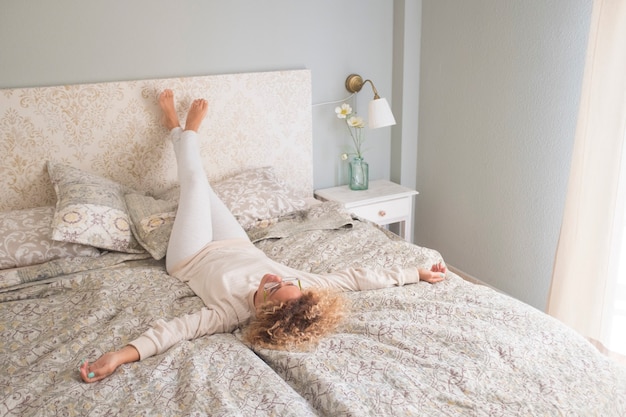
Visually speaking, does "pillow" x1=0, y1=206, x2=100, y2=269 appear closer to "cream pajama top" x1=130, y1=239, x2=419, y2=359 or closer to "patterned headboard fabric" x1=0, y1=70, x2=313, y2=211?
"patterned headboard fabric" x1=0, y1=70, x2=313, y2=211

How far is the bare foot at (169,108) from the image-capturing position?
248 centimetres

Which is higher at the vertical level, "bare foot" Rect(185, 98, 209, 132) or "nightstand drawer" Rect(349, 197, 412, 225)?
"bare foot" Rect(185, 98, 209, 132)

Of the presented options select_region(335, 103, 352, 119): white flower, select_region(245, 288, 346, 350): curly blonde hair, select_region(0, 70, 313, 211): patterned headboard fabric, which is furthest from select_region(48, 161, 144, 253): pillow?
select_region(335, 103, 352, 119): white flower

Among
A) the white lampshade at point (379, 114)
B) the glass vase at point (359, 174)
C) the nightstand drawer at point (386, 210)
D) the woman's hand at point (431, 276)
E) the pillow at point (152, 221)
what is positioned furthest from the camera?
the glass vase at point (359, 174)

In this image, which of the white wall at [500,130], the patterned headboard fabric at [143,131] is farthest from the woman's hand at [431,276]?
the patterned headboard fabric at [143,131]

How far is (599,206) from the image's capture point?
2.17 meters

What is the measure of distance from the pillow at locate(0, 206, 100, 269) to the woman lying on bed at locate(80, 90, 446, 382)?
1.26ft

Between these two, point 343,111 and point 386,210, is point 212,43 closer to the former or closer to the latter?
point 343,111

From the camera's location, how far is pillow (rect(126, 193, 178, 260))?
2.12 metres

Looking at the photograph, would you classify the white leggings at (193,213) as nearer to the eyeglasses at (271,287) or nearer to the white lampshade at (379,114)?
the eyeglasses at (271,287)

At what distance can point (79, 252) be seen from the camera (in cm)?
208

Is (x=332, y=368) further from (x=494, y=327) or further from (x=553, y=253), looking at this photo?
(x=553, y=253)

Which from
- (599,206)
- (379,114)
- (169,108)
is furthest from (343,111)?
(599,206)

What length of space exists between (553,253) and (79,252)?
6.77 feet
